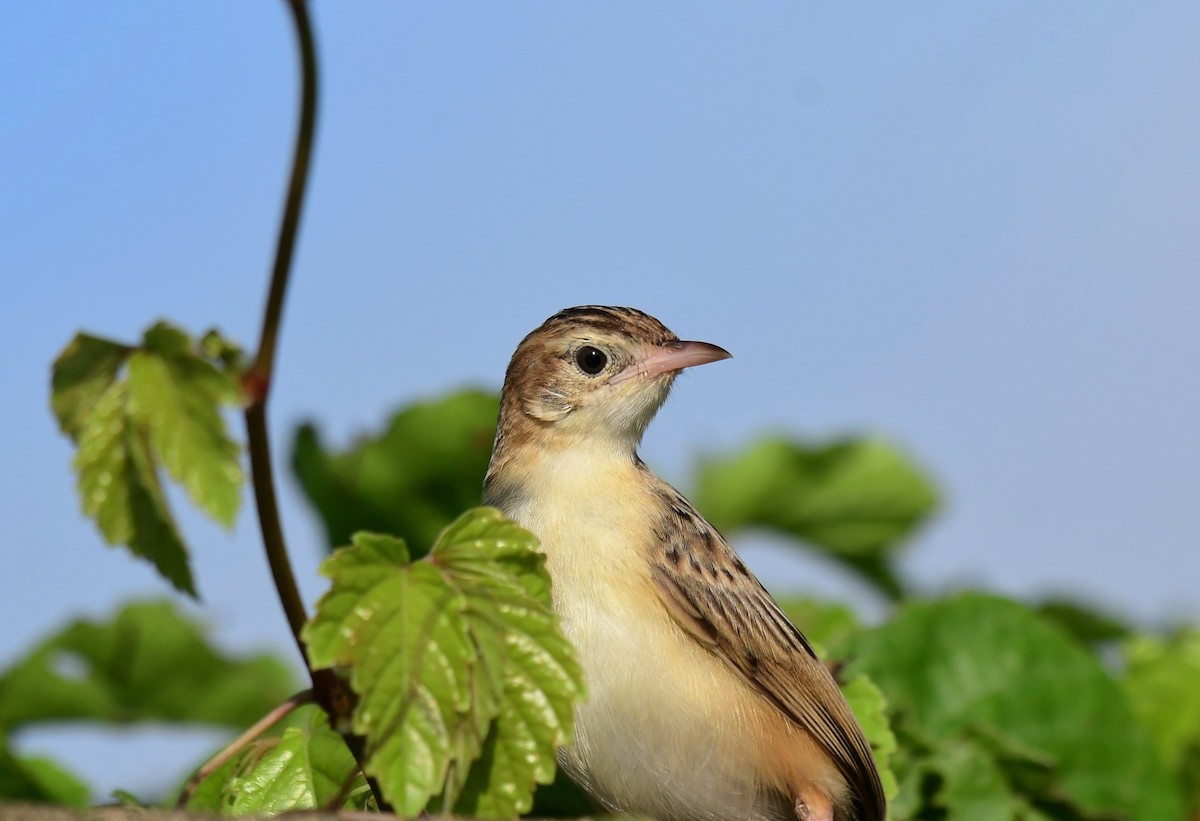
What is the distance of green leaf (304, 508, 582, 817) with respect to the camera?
298cm

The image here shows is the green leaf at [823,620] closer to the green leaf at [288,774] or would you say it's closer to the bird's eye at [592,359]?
the bird's eye at [592,359]

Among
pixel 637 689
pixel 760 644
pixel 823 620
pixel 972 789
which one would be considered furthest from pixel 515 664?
pixel 823 620

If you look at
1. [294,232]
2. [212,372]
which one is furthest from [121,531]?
[294,232]

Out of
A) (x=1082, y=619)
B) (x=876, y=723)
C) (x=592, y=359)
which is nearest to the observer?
(x=876, y=723)

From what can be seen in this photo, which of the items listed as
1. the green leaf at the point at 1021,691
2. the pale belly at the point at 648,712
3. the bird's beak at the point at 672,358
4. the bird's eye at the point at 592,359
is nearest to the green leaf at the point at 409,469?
the bird's eye at the point at 592,359

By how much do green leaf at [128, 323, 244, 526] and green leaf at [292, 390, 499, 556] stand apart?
2685mm

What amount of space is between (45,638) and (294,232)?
12.6 ft

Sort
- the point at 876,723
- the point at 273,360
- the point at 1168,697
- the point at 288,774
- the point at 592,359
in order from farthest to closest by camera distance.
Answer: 1. the point at 1168,697
2. the point at 592,359
3. the point at 876,723
4. the point at 288,774
5. the point at 273,360

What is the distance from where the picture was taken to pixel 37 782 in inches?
180

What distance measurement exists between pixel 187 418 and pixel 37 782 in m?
2.15

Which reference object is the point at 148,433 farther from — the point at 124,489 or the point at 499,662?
the point at 499,662

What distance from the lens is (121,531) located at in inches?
129

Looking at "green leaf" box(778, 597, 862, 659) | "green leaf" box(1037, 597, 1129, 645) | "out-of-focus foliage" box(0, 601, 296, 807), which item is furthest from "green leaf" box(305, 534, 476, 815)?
"green leaf" box(1037, 597, 1129, 645)

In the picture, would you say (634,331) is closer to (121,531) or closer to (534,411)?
(534,411)
